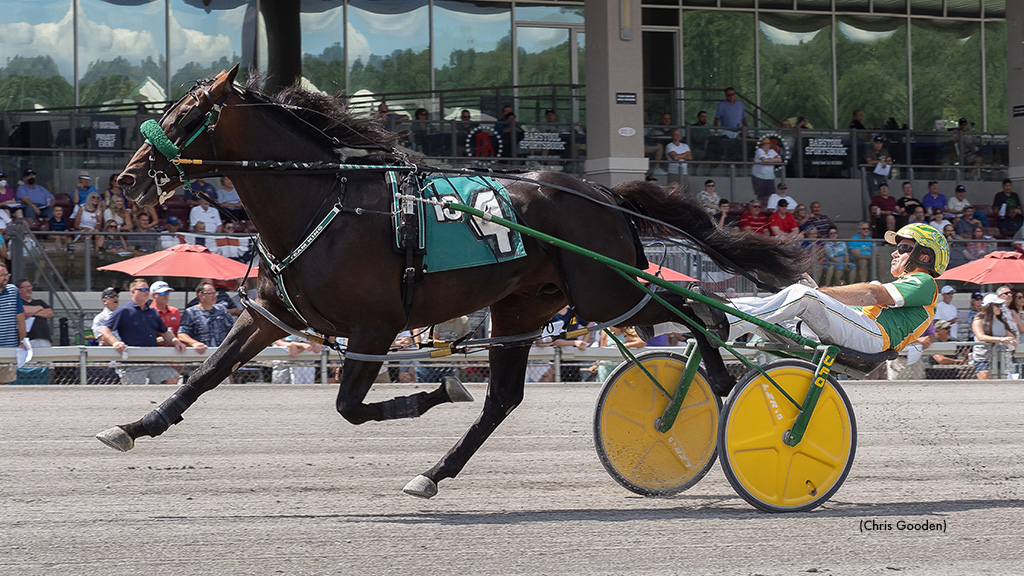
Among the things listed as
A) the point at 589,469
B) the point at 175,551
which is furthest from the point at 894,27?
the point at 175,551

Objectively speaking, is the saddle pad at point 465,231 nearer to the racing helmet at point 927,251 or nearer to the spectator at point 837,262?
the racing helmet at point 927,251

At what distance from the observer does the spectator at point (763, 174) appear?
1608cm

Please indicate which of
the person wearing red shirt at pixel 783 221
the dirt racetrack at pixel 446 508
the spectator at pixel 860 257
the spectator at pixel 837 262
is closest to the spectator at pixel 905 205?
the person wearing red shirt at pixel 783 221

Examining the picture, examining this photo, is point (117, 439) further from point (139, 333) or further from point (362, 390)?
point (139, 333)

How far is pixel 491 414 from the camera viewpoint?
19.4ft

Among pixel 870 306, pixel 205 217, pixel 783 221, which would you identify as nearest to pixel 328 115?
pixel 870 306

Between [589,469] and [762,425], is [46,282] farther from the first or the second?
[762,425]

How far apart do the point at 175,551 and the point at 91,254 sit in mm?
8241

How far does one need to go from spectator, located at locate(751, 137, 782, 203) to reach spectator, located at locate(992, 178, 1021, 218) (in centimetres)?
366

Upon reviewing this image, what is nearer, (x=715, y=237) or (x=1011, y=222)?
(x=715, y=237)

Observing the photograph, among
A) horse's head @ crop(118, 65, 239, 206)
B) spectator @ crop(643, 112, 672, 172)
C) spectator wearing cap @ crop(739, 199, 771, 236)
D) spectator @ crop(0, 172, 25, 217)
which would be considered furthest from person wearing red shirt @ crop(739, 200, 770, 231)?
horse's head @ crop(118, 65, 239, 206)

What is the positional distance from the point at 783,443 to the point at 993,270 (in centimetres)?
915

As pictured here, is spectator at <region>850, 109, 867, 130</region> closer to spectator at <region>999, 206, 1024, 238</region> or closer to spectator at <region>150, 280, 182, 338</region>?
spectator at <region>999, 206, 1024, 238</region>

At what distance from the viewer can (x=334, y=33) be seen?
21.0 metres
